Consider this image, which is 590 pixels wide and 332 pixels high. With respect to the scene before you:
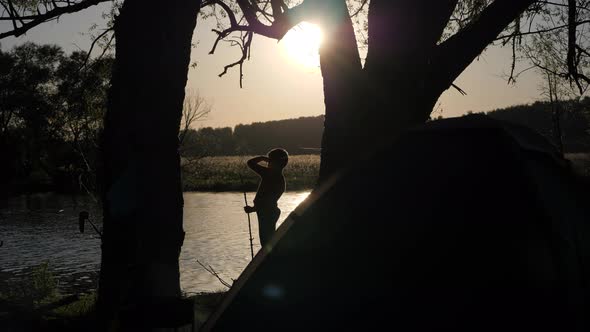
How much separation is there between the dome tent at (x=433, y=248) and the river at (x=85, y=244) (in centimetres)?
1253

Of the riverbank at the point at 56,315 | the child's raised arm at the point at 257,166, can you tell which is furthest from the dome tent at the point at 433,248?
the child's raised arm at the point at 257,166

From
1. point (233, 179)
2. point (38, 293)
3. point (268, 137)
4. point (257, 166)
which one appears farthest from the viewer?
point (268, 137)

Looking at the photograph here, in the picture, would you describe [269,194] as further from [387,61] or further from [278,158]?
[387,61]

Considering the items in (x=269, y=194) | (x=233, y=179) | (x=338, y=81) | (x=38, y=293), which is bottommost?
(x=233, y=179)

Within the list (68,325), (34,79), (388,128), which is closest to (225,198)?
(34,79)

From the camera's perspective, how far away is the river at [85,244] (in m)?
18.9

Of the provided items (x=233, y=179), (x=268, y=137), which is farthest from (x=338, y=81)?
(x=268, y=137)

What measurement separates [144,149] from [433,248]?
3586 millimetres

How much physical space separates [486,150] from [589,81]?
698cm

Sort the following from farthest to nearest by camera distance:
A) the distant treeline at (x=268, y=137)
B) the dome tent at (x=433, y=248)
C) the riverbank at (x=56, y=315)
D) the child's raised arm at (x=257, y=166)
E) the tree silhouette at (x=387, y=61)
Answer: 1. the distant treeline at (x=268, y=137)
2. the child's raised arm at (x=257, y=166)
3. the riverbank at (x=56, y=315)
4. the tree silhouette at (x=387, y=61)
5. the dome tent at (x=433, y=248)

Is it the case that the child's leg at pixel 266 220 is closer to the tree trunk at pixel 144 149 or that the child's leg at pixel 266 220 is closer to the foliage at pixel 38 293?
the tree trunk at pixel 144 149

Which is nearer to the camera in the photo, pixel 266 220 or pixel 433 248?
pixel 433 248

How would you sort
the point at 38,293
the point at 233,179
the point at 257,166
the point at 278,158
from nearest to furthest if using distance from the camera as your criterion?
1. the point at 278,158
2. the point at 257,166
3. the point at 38,293
4. the point at 233,179

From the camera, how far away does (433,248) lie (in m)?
3.93
